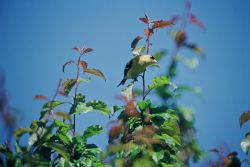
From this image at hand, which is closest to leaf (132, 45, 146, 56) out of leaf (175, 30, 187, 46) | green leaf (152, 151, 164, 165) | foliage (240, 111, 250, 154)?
green leaf (152, 151, 164, 165)

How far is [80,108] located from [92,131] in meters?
0.34

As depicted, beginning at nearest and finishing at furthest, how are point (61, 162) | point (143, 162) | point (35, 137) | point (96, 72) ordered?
point (143, 162), point (35, 137), point (61, 162), point (96, 72)

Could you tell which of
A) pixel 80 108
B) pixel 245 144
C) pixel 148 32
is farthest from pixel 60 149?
pixel 245 144

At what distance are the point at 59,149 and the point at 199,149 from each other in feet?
4.25

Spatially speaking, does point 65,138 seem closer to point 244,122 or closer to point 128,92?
point 128,92

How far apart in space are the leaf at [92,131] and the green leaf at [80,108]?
11.0 inches

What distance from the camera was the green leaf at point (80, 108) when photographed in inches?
126

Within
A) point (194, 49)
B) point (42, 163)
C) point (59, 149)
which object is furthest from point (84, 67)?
point (194, 49)

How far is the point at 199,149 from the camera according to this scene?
Result: 95.7 inches

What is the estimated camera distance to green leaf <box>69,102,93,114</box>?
126 inches

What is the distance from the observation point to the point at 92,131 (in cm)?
341

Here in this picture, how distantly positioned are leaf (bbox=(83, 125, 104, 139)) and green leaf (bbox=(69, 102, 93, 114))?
0.28 meters

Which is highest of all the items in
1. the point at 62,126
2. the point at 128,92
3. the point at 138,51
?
the point at 138,51

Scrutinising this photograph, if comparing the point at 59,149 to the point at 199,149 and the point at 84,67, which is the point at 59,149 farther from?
the point at 199,149
